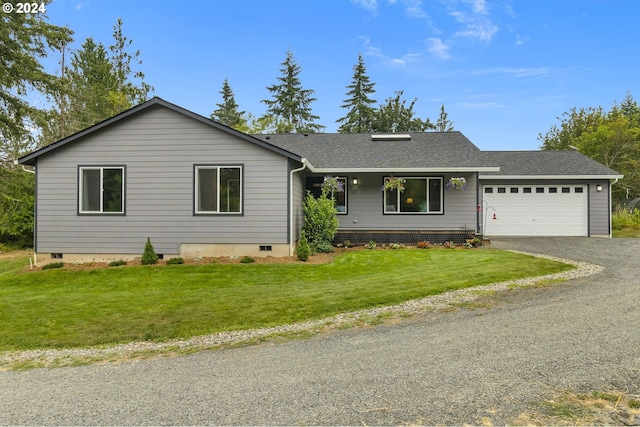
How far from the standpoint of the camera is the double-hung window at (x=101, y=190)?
34.1 feet

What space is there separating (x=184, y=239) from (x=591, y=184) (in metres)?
15.5

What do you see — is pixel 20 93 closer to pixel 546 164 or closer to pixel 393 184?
pixel 393 184

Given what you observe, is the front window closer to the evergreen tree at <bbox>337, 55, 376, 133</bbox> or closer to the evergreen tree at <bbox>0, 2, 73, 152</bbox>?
the evergreen tree at <bbox>0, 2, 73, 152</bbox>

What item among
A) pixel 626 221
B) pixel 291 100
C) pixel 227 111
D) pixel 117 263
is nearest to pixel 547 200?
pixel 626 221

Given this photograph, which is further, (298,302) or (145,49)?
(145,49)

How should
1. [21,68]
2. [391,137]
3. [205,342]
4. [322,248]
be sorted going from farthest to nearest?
[391,137]
[21,68]
[322,248]
[205,342]

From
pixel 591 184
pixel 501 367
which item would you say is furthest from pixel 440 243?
pixel 501 367

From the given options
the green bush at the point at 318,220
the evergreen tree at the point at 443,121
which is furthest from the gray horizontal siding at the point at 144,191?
the evergreen tree at the point at 443,121

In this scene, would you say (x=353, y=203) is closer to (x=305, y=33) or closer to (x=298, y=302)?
(x=298, y=302)

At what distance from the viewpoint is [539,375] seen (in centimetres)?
313

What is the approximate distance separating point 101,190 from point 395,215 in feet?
30.4

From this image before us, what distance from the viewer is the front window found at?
12.9m

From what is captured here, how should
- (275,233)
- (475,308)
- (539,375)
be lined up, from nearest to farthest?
(539,375) → (475,308) → (275,233)

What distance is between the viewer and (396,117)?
3688 centimetres
